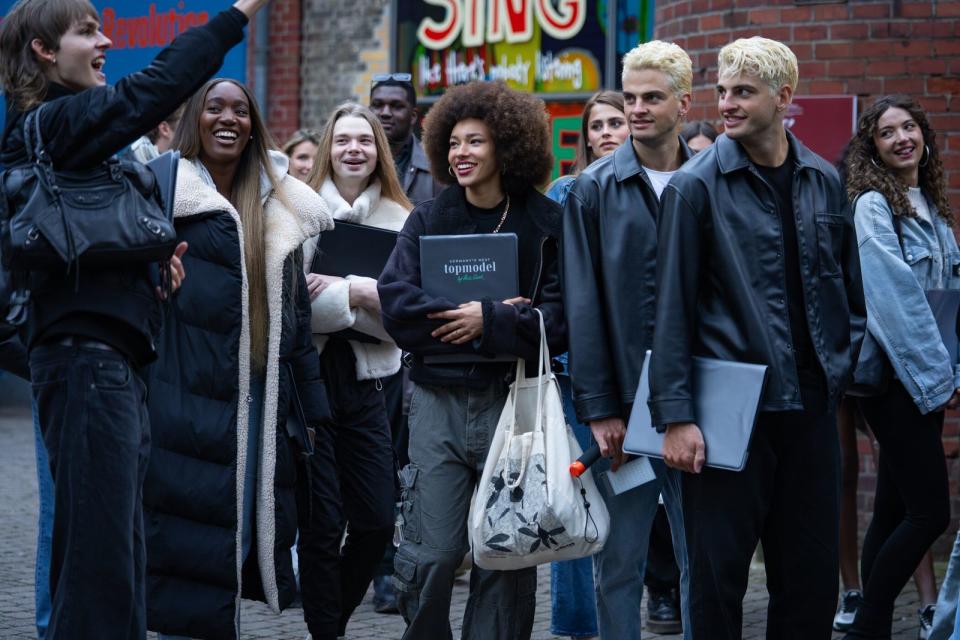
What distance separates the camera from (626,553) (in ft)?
16.0

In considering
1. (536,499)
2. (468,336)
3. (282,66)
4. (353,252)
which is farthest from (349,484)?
(282,66)

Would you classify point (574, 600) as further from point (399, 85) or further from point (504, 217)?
point (399, 85)

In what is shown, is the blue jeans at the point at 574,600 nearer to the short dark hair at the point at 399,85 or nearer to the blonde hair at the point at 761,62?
the blonde hair at the point at 761,62

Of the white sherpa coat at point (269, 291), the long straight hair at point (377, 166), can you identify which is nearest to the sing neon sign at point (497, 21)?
the long straight hair at point (377, 166)

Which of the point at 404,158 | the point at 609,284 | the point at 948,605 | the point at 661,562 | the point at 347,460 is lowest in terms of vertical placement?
the point at 661,562

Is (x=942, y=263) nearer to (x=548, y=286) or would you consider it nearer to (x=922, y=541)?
(x=922, y=541)

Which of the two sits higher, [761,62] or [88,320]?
[761,62]

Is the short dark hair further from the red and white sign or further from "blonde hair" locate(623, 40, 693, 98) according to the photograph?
"blonde hair" locate(623, 40, 693, 98)

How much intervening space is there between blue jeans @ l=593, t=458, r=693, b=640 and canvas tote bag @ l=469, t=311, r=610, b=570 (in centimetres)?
22

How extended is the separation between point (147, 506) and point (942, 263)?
3.29m

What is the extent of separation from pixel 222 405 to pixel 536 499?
118 cm

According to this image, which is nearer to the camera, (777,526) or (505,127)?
(777,526)

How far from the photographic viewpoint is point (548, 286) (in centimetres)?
489

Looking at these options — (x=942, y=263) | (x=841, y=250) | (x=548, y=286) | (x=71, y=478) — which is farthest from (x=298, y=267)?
(x=942, y=263)
